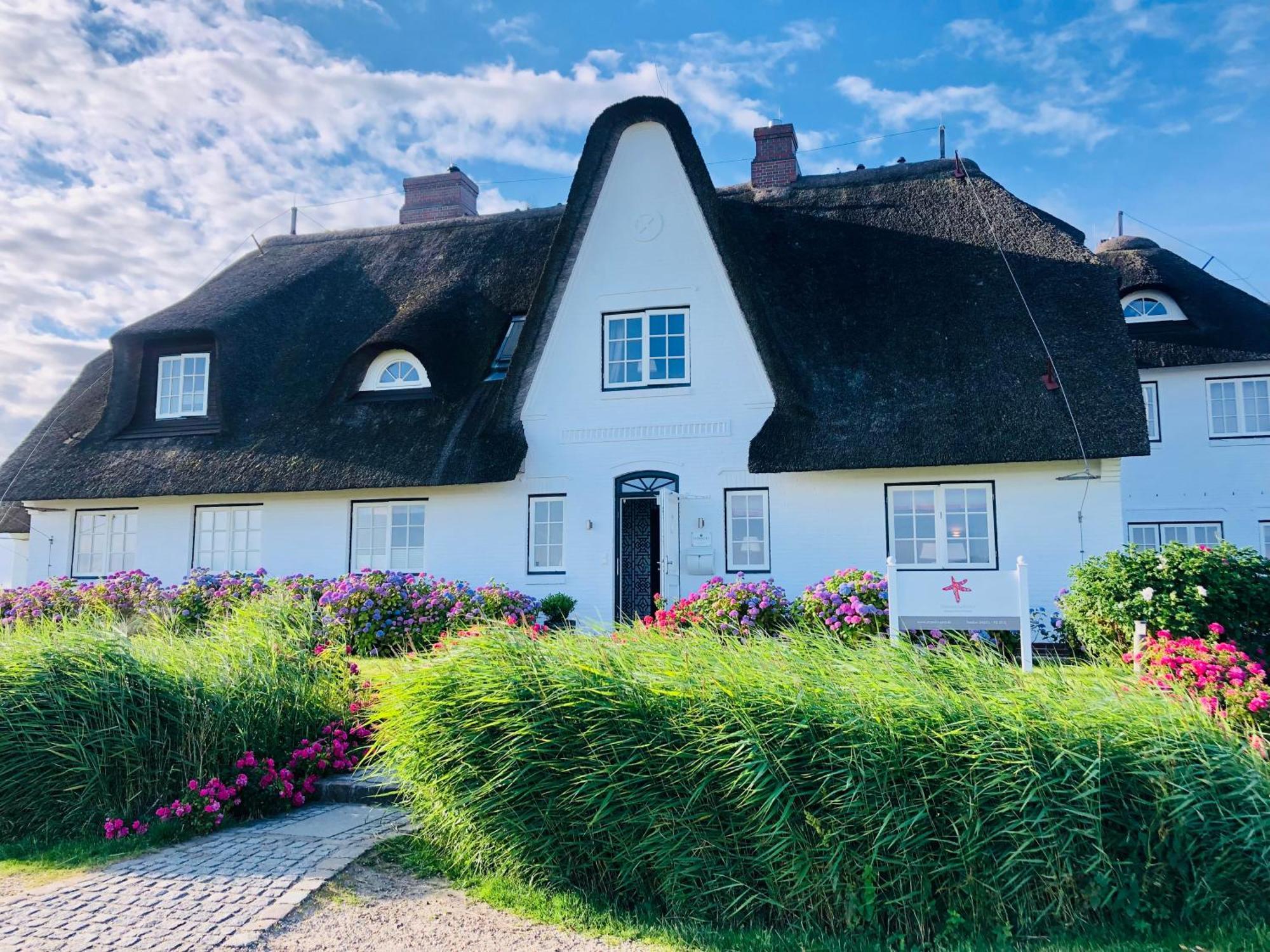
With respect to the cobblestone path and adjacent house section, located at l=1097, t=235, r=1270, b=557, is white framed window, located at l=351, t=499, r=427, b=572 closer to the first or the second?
the cobblestone path

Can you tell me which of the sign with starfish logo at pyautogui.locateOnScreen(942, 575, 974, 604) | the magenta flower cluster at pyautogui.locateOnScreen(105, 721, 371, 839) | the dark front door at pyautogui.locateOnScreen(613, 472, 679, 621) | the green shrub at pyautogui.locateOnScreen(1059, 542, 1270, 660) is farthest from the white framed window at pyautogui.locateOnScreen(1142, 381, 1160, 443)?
the magenta flower cluster at pyautogui.locateOnScreen(105, 721, 371, 839)

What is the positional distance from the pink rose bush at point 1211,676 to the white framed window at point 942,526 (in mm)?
5335

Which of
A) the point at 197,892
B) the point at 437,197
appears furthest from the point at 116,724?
the point at 437,197

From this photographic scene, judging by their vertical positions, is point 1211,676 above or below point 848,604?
below

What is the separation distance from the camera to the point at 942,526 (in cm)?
1305

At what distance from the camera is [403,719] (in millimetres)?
5930

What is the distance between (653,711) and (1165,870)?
271 cm

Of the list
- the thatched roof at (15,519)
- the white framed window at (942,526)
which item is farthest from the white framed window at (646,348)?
the thatched roof at (15,519)

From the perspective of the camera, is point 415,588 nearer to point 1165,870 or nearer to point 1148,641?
point 1148,641

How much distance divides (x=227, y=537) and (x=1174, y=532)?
56.6ft

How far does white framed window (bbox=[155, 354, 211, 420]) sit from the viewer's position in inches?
673

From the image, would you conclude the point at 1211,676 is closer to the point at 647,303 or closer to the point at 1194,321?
the point at 647,303

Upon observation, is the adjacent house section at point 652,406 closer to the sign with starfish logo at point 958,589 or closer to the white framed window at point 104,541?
the white framed window at point 104,541

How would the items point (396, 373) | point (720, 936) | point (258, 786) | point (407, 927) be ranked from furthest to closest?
1. point (396, 373)
2. point (258, 786)
3. point (407, 927)
4. point (720, 936)
